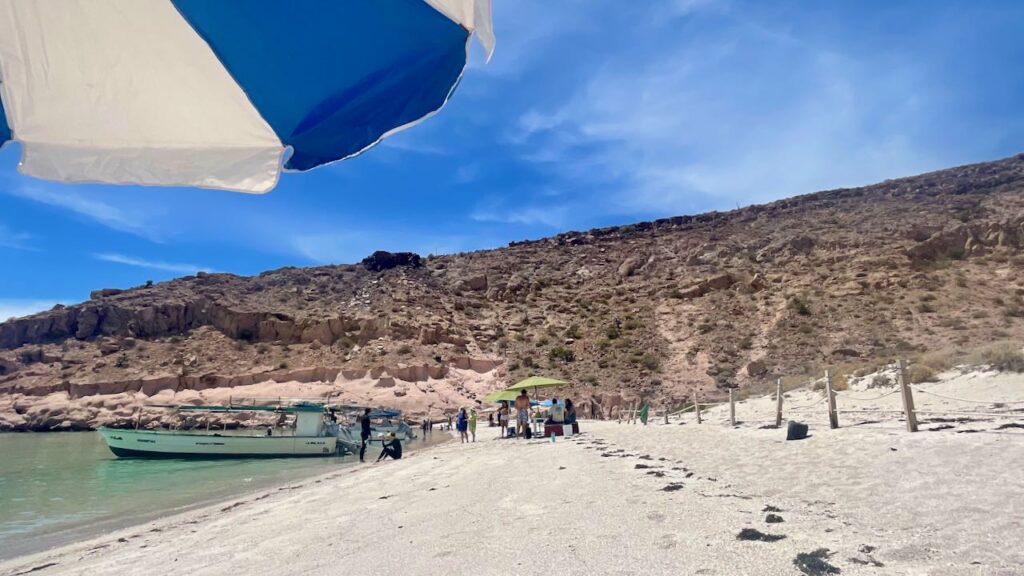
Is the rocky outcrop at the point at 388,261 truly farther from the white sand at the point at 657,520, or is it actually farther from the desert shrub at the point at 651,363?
the white sand at the point at 657,520

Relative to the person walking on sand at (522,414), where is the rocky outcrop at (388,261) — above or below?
above

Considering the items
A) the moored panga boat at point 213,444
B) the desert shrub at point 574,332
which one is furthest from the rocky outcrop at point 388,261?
the moored panga boat at point 213,444

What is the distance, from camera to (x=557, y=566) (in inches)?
164

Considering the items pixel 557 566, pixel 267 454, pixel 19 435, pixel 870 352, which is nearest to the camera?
pixel 557 566

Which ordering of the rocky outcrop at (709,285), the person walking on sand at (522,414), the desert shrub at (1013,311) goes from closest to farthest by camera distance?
the person walking on sand at (522,414)
the desert shrub at (1013,311)
the rocky outcrop at (709,285)

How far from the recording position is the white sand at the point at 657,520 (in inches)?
162

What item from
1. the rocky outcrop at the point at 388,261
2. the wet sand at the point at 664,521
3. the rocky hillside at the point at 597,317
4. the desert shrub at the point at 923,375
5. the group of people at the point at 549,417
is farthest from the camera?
the rocky outcrop at the point at 388,261

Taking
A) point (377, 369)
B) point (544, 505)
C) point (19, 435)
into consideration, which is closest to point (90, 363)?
point (19, 435)

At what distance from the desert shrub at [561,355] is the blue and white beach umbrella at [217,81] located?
128 ft

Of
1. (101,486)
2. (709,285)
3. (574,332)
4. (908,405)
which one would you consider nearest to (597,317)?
(574,332)

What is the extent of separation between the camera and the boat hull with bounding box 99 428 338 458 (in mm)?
22688

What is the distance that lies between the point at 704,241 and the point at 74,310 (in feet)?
178

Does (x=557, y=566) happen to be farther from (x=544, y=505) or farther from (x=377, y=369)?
(x=377, y=369)

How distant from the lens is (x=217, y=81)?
7.61 feet
